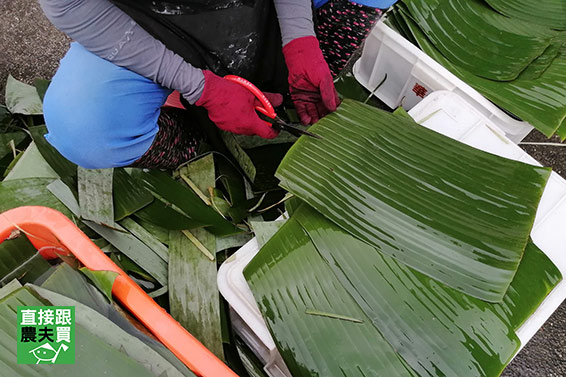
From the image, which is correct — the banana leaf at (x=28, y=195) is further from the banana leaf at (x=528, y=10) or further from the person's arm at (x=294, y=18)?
the banana leaf at (x=528, y=10)

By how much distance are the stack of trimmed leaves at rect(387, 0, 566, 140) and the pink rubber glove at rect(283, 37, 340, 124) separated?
1.33 feet

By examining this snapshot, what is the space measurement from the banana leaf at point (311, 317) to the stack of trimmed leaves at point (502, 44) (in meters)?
0.72

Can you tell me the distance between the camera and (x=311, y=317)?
798mm

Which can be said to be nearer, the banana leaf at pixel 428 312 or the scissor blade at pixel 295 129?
the banana leaf at pixel 428 312

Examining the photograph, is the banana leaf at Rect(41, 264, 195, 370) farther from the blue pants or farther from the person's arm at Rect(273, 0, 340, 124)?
the person's arm at Rect(273, 0, 340, 124)

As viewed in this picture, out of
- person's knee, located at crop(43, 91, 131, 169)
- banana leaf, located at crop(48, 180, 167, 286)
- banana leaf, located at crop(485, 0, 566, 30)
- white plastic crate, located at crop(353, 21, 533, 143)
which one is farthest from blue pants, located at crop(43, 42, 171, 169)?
banana leaf, located at crop(485, 0, 566, 30)

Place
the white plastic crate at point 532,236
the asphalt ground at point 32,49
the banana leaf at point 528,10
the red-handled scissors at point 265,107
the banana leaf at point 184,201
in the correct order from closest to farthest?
the white plastic crate at point 532,236, the red-handled scissors at point 265,107, the banana leaf at point 184,201, the banana leaf at point 528,10, the asphalt ground at point 32,49

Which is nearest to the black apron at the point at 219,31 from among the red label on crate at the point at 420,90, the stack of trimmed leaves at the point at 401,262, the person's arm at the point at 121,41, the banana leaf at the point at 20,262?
the person's arm at the point at 121,41

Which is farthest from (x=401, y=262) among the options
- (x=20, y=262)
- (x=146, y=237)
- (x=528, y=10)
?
(x=528, y=10)

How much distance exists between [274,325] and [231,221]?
1.37ft

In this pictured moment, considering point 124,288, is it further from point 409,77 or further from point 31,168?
point 409,77

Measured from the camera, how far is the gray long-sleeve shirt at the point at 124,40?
0.81m

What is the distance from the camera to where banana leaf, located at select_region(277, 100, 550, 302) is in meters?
0.80

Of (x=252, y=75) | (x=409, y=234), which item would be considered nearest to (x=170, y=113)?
(x=252, y=75)
